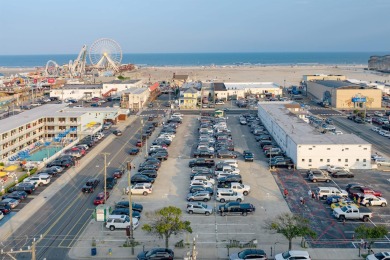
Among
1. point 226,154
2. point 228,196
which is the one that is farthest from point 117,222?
point 226,154

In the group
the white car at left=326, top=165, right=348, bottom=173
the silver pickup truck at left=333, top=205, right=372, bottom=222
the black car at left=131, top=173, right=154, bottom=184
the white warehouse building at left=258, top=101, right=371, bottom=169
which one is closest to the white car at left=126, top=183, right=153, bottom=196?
the black car at left=131, top=173, right=154, bottom=184

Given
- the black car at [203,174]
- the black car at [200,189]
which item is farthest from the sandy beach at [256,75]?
the black car at [200,189]

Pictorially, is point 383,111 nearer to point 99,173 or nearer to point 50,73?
point 99,173

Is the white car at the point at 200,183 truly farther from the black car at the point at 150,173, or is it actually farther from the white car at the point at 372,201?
the white car at the point at 372,201

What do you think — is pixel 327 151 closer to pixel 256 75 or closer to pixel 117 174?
pixel 117 174

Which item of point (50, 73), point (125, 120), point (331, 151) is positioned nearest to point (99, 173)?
point (331, 151)

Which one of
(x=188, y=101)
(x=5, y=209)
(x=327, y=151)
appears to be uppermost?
(x=188, y=101)
